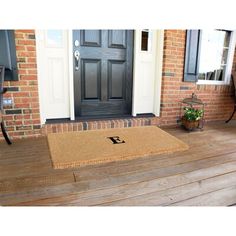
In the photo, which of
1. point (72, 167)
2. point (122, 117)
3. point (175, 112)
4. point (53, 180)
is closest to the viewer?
point (53, 180)

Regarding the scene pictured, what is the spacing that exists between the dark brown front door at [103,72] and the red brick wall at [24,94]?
524mm

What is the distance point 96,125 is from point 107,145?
523 millimetres

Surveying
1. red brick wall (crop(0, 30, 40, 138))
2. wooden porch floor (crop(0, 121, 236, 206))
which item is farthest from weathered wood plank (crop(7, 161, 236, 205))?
red brick wall (crop(0, 30, 40, 138))

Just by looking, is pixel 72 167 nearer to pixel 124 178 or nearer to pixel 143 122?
pixel 124 178

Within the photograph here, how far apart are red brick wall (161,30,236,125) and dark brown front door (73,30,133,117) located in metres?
0.49

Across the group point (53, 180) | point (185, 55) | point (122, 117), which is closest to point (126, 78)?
point (122, 117)

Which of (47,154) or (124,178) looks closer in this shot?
(124,178)

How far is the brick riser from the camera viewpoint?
241 cm

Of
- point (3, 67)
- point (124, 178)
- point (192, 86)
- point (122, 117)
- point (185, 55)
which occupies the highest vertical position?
point (185, 55)

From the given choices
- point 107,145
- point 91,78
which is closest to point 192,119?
point 107,145

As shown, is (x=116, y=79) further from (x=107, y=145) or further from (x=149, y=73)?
(x=107, y=145)

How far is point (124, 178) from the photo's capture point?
1.52 meters

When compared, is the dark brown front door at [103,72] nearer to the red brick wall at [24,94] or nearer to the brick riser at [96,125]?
the brick riser at [96,125]
